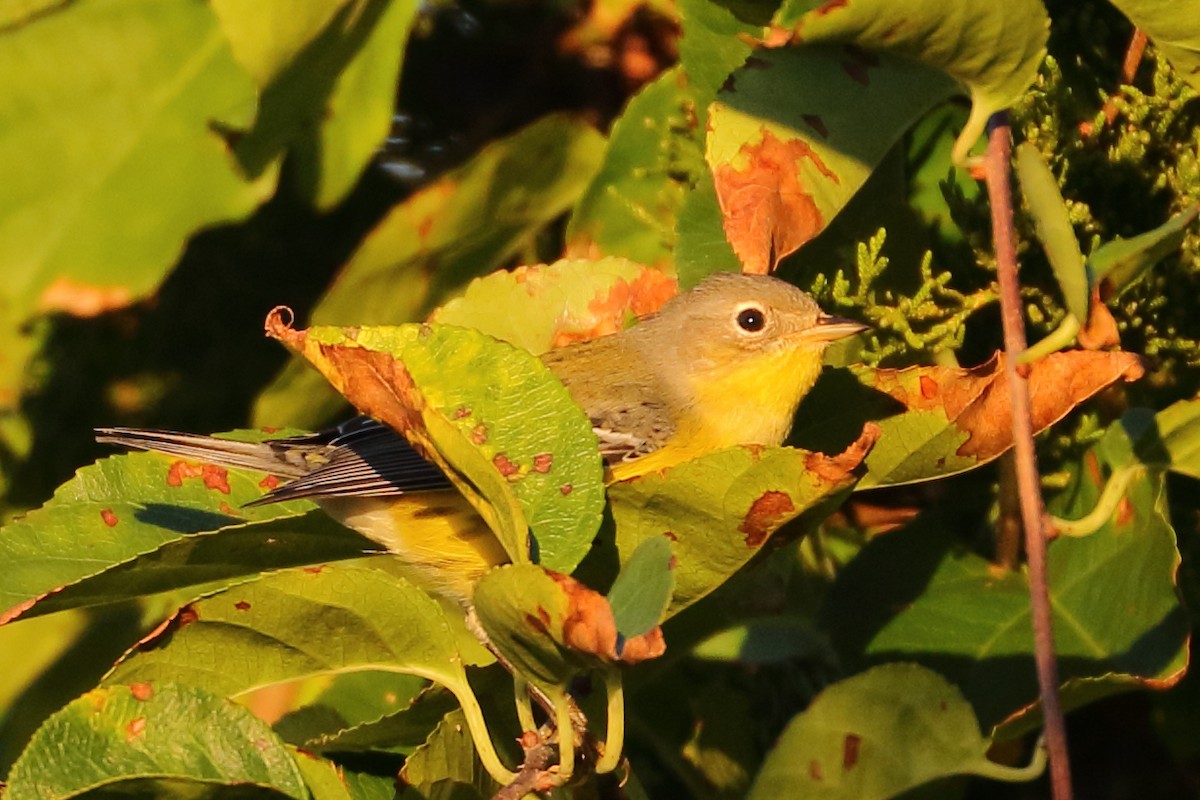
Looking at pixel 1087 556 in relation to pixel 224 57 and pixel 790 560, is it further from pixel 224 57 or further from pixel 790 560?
pixel 224 57

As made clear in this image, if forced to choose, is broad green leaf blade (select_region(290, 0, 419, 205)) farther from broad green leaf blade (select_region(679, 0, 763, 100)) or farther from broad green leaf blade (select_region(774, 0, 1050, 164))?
broad green leaf blade (select_region(774, 0, 1050, 164))

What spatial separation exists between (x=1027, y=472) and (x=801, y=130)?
75cm

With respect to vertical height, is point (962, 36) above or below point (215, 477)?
above

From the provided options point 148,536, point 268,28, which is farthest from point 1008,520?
point 268,28

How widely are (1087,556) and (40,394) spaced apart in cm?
272

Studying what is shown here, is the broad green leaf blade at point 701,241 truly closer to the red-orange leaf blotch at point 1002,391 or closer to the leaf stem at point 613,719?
the red-orange leaf blotch at point 1002,391

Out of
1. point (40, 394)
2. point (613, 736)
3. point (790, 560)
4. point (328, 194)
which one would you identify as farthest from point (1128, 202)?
point (40, 394)

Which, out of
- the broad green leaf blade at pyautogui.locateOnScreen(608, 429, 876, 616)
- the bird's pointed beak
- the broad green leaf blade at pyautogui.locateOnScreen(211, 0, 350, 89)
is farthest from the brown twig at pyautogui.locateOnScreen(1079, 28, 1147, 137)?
the broad green leaf blade at pyautogui.locateOnScreen(211, 0, 350, 89)

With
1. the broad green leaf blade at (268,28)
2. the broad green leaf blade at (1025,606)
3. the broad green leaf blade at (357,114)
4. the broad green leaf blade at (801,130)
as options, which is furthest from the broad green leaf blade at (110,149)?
the broad green leaf blade at (1025,606)

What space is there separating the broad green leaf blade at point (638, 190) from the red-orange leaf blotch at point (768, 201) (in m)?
0.99

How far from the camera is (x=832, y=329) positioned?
3.15 metres

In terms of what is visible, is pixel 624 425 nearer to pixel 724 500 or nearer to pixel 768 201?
pixel 768 201

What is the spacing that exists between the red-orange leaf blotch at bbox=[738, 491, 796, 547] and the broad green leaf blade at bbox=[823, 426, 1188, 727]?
572 millimetres

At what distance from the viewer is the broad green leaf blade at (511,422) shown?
2.16m
